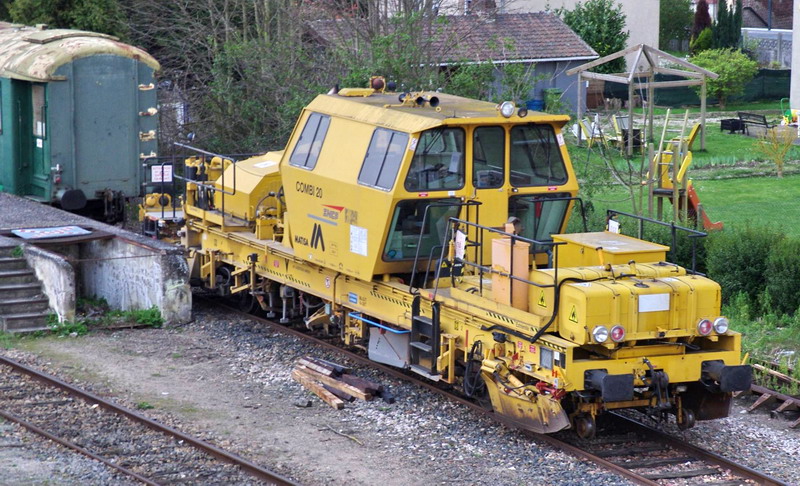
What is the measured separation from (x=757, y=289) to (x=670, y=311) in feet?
20.1

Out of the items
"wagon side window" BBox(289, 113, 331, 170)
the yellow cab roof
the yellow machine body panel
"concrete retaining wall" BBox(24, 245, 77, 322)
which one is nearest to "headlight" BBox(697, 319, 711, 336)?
the yellow cab roof

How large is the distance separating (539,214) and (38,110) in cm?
991

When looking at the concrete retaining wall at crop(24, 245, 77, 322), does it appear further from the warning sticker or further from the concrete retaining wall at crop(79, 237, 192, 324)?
the warning sticker

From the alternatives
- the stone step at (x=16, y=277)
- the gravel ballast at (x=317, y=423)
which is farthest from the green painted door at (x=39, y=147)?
the gravel ballast at (x=317, y=423)

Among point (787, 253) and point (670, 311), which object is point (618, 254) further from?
point (787, 253)

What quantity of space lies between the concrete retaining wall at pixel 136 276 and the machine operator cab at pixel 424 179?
118 inches

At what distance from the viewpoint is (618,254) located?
413 inches

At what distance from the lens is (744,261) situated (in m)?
15.4

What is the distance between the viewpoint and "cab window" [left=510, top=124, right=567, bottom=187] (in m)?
11.8

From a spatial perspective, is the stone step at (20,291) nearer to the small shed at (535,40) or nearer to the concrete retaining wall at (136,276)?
the concrete retaining wall at (136,276)

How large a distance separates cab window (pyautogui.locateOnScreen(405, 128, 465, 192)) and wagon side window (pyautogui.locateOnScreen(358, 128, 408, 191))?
6.7 inches

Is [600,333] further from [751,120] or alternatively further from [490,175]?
[751,120]

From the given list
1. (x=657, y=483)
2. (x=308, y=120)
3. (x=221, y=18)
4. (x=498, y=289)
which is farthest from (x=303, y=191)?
(x=221, y=18)

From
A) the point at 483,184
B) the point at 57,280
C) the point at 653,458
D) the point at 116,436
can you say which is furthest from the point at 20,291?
the point at 653,458
